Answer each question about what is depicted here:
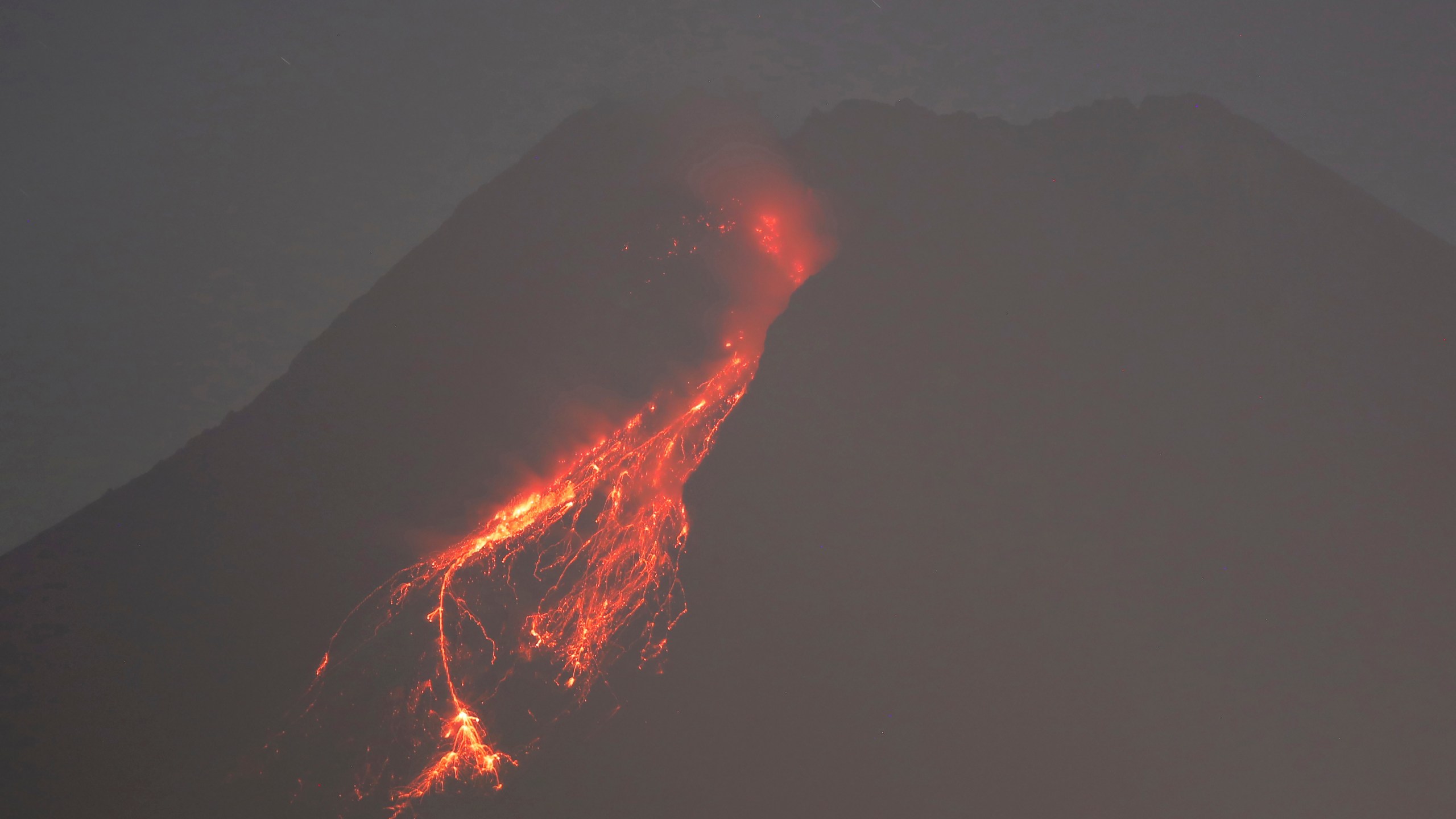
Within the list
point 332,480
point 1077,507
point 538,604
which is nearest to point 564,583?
point 538,604

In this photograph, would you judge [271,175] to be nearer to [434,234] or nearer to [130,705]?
[434,234]

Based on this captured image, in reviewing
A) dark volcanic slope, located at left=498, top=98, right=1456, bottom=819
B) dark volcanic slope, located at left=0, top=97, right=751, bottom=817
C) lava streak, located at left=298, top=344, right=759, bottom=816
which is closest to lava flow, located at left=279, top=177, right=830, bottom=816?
lava streak, located at left=298, top=344, right=759, bottom=816

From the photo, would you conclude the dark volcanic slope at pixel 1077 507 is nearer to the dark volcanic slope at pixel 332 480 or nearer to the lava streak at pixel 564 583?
the lava streak at pixel 564 583

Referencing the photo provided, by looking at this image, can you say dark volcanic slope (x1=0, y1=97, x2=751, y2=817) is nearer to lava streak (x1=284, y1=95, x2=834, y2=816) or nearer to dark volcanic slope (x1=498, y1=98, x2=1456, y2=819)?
lava streak (x1=284, y1=95, x2=834, y2=816)

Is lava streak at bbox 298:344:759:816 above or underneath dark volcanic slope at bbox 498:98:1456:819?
above

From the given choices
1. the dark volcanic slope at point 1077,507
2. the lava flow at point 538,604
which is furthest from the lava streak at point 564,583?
the dark volcanic slope at point 1077,507

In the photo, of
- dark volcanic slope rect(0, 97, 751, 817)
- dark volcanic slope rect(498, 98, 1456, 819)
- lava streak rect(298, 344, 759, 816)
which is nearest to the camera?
dark volcanic slope rect(0, 97, 751, 817)
